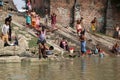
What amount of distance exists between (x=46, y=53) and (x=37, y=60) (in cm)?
178

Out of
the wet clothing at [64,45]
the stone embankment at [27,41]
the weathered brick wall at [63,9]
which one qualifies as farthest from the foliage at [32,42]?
the weathered brick wall at [63,9]

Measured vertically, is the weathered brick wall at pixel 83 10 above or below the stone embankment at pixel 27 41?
above

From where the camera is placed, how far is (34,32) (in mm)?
27719

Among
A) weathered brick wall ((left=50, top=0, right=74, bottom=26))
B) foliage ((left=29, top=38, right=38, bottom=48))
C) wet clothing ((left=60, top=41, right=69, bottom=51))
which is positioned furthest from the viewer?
weathered brick wall ((left=50, top=0, right=74, bottom=26))

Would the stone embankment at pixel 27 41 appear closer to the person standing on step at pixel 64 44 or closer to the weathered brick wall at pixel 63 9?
the person standing on step at pixel 64 44

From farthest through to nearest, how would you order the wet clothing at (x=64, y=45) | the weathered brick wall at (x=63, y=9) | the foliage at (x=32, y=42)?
1. the weathered brick wall at (x=63, y=9)
2. the wet clothing at (x=64, y=45)
3. the foliage at (x=32, y=42)

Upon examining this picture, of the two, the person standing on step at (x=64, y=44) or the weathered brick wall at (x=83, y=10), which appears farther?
the weathered brick wall at (x=83, y=10)

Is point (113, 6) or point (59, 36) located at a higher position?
point (113, 6)

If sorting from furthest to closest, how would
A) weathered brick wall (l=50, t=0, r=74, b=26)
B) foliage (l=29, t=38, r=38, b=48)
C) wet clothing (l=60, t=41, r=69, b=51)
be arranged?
weathered brick wall (l=50, t=0, r=74, b=26), wet clothing (l=60, t=41, r=69, b=51), foliage (l=29, t=38, r=38, b=48)

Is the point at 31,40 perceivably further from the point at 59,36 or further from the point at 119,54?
the point at 119,54

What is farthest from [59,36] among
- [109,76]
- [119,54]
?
[109,76]

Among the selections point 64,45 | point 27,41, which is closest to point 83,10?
point 64,45

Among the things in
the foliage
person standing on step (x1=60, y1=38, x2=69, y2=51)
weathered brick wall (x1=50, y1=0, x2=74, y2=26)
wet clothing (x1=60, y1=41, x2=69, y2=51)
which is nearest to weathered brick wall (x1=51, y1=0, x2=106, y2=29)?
weathered brick wall (x1=50, y1=0, x2=74, y2=26)

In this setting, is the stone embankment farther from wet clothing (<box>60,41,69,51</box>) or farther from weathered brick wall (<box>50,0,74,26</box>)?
weathered brick wall (<box>50,0,74,26</box>)
